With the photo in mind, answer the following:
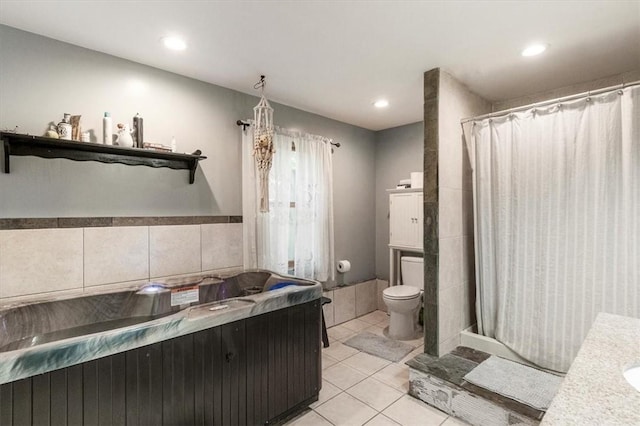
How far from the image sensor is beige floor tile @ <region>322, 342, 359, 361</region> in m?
2.92

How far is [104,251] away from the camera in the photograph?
2107 millimetres

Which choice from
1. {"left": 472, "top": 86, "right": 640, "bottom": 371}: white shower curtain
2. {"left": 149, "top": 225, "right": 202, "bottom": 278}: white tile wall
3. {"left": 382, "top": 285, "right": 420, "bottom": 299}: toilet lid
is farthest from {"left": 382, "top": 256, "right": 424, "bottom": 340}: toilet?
{"left": 149, "top": 225, "right": 202, "bottom": 278}: white tile wall

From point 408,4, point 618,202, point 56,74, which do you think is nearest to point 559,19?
point 408,4

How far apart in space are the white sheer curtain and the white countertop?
2.39 meters

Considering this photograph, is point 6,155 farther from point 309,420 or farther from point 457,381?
point 457,381

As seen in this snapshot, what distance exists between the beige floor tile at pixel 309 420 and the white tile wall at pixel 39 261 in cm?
169

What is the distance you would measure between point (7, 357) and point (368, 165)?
12.6 feet

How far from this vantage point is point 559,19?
1.79 meters

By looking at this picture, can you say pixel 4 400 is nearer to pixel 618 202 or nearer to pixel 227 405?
pixel 227 405

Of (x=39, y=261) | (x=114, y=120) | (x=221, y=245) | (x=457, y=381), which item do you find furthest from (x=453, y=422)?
(x=114, y=120)

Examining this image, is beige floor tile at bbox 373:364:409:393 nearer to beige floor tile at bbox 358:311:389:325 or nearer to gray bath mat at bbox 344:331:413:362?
gray bath mat at bbox 344:331:413:362

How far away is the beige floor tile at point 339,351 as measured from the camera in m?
2.92

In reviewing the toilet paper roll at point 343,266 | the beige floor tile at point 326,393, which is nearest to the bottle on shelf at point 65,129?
the beige floor tile at point 326,393

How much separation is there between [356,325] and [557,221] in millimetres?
2347
